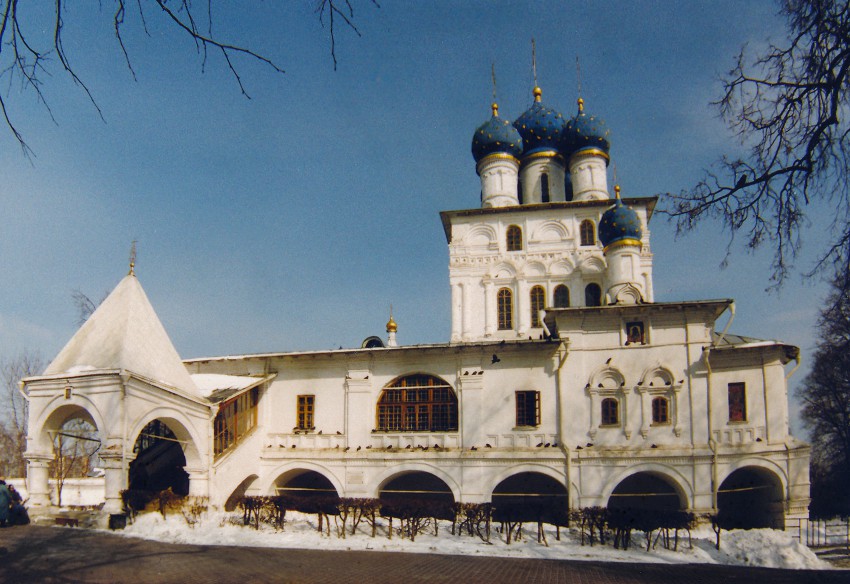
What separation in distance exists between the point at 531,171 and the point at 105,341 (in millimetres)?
16750

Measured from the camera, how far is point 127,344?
16797mm

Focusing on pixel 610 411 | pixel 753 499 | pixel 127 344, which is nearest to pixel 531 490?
pixel 610 411

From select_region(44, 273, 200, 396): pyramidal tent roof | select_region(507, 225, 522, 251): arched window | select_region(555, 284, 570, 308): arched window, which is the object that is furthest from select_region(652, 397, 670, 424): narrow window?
select_region(44, 273, 200, 396): pyramidal tent roof

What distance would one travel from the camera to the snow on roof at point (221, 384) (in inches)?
781

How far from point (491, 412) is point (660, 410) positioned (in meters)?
4.65

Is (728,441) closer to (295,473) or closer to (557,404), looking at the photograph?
(557,404)

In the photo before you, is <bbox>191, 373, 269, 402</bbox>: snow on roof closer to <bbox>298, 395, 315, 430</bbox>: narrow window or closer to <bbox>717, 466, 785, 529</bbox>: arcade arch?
<bbox>298, 395, 315, 430</bbox>: narrow window

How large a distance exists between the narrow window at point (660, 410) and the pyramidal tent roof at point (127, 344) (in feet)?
40.2

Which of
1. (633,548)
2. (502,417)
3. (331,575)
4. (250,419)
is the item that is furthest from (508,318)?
(331,575)

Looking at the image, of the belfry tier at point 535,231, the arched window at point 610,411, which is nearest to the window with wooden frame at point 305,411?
the belfry tier at point 535,231

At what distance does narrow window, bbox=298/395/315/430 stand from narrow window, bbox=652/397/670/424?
9.99 meters

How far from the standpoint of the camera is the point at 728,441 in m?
19.4

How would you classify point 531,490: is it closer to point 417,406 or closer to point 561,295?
point 417,406

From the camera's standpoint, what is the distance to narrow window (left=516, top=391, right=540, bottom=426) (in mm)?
20516
